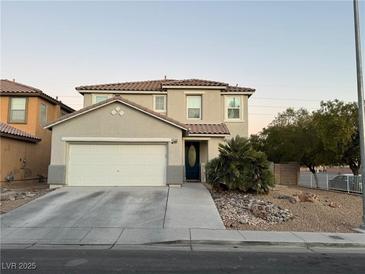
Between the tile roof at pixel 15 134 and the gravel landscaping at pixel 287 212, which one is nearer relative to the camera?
the gravel landscaping at pixel 287 212

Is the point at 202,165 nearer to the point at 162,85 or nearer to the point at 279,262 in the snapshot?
the point at 162,85

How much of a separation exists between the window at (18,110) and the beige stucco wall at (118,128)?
6199 millimetres

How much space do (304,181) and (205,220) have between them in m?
17.4

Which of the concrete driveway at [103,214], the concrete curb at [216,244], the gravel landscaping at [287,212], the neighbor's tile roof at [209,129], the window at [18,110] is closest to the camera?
the concrete curb at [216,244]

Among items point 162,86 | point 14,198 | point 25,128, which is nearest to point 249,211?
point 14,198

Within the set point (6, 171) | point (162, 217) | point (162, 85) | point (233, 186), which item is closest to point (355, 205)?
point (233, 186)

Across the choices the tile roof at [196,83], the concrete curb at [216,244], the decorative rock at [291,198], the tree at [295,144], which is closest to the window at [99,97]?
the tile roof at [196,83]

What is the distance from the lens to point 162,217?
1323 centimetres

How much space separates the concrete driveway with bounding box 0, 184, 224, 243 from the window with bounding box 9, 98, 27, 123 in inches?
333

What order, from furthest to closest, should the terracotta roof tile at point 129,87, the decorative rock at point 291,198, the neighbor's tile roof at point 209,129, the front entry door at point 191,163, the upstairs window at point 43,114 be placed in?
the upstairs window at point 43,114 → the terracotta roof tile at point 129,87 → the front entry door at point 191,163 → the neighbor's tile roof at point 209,129 → the decorative rock at point 291,198

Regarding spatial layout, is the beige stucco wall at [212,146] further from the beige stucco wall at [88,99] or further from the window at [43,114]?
the window at [43,114]

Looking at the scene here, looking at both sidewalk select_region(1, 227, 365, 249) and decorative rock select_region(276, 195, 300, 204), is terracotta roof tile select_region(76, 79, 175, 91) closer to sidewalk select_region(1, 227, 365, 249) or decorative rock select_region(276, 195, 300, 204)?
decorative rock select_region(276, 195, 300, 204)

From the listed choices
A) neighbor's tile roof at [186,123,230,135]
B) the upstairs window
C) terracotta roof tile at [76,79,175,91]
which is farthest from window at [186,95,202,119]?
the upstairs window

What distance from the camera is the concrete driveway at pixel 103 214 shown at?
11258 mm
